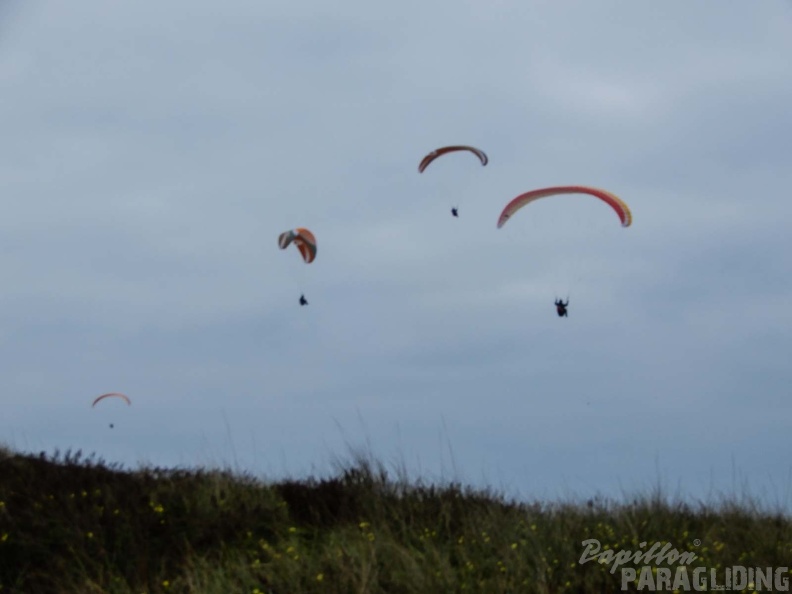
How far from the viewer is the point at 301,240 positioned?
22.6 meters

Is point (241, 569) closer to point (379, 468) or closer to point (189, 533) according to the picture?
point (189, 533)

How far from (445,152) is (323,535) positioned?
11750mm

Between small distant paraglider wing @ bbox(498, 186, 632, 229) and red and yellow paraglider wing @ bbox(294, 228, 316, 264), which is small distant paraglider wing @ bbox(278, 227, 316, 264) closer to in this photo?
red and yellow paraglider wing @ bbox(294, 228, 316, 264)

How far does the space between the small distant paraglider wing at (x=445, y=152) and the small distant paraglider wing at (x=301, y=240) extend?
285 cm

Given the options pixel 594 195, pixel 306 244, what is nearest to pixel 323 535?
pixel 594 195

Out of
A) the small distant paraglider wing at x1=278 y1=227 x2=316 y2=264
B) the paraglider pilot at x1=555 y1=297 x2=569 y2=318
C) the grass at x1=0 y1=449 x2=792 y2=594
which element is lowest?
the grass at x1=0 y1=449 x2=792 y2=594

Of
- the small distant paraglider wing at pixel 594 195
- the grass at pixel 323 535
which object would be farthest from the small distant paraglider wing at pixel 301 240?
the grass at pixel 323 535

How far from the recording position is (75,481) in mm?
11727

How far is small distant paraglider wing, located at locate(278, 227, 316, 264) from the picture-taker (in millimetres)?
21375

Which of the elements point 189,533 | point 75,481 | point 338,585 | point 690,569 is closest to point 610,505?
point 690,569

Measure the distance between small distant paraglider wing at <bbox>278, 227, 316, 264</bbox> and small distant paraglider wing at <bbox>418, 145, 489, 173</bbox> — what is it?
2.85 metres

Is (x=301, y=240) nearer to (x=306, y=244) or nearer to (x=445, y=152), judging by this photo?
(x=306, y=244)

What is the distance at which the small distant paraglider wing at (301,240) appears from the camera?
2138cm

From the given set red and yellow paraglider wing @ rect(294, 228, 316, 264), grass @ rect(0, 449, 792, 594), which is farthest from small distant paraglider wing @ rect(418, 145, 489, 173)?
grass @ rect(0, 449, 792, 594)
